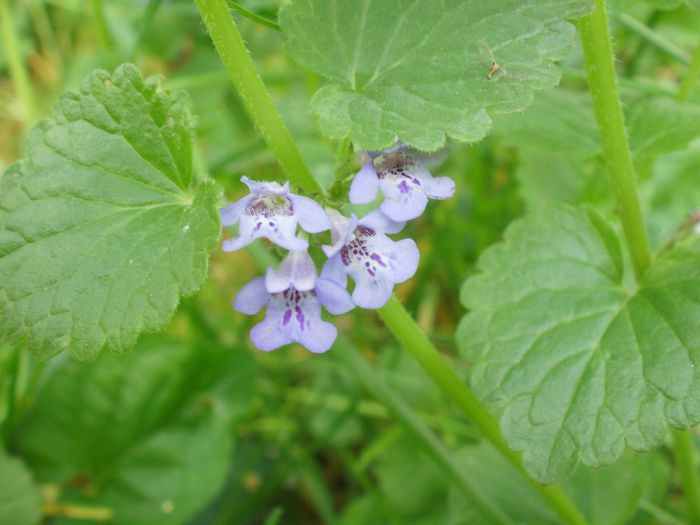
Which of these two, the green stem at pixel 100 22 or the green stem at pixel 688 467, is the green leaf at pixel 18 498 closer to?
the green stem at pixel 100 22

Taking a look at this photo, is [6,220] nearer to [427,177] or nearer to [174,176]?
[174,176]

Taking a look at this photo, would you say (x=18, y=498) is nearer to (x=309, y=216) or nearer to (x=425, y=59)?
(x=309, y=216)

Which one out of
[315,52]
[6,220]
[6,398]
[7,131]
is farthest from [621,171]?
[7,131]

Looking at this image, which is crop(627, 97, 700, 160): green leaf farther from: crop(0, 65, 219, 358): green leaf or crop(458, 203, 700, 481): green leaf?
crop(0, 65, 219, 358): green leaf

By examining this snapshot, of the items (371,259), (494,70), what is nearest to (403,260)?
(371,259)

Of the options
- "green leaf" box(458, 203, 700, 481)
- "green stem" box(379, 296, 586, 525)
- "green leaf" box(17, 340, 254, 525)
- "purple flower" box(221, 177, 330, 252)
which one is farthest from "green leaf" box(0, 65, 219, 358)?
"green leaf" box(17, 340, 254, 525)

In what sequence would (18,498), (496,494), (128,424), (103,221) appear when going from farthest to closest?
(128,424), (18,498), (496,494), (103,221)
